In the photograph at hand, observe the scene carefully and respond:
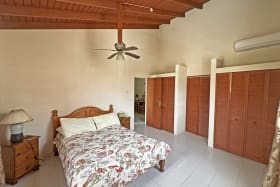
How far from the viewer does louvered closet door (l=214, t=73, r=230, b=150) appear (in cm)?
422

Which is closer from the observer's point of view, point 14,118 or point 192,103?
point 14,118

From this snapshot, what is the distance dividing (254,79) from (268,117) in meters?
0.82

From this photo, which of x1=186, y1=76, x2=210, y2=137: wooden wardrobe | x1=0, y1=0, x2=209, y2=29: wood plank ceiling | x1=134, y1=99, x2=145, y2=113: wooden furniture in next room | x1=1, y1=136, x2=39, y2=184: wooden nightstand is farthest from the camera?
x1=134, y1=99, x2=145, y2=113: wooden furniture in next room

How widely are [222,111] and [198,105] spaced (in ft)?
3.73

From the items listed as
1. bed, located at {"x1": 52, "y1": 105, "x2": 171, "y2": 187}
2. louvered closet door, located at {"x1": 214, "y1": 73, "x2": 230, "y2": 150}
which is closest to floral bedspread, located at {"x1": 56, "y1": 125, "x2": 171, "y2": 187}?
bed, located at {"x1": 52, "y1": 105, "x2": 171, "y2": 187}

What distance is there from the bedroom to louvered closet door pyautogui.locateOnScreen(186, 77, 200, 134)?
0.34 meters

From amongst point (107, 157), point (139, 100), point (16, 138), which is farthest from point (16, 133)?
point (139, 100)

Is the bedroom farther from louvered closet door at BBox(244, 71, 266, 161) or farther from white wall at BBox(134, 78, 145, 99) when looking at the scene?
white wall at BBox(134, 78, 145, 99)

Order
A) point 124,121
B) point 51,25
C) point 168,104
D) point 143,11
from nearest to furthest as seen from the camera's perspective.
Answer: point 51,25, point 143,11, point 124,121, point 168,104

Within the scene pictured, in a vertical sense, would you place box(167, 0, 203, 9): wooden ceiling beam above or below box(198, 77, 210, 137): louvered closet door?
above

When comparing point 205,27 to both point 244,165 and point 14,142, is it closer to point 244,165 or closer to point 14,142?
point 244,165

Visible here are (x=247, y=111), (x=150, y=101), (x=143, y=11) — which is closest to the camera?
(x=247, y=111)

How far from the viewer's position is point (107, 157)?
8.48 feet

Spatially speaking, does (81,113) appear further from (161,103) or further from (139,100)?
(139,100)
